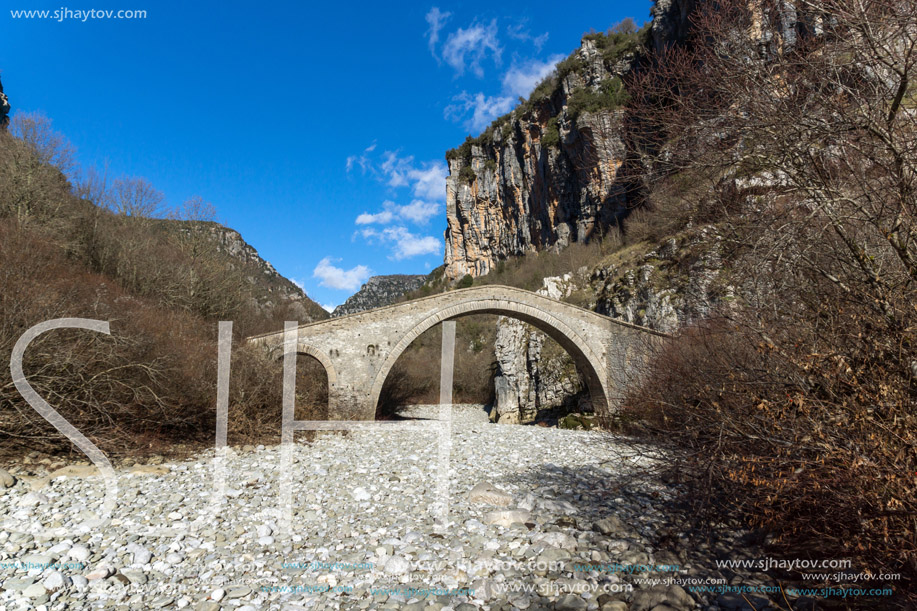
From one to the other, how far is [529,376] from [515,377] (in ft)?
2.47

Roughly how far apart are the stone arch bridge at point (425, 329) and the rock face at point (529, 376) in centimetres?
390

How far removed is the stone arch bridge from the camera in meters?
15.5

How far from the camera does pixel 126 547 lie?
13.7 ft

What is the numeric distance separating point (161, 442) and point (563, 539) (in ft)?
22.0

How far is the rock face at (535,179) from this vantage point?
3584 cm

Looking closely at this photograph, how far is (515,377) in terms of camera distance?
81.3 ft

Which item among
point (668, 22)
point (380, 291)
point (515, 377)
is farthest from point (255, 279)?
point (380, 291)

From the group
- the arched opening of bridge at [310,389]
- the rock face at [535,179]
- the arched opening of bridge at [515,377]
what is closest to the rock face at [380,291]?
the rock face at [535,179]

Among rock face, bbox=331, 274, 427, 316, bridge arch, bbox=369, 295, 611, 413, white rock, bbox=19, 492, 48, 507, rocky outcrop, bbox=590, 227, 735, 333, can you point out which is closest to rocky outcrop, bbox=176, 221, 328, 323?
bridge arch, bbox=369, 295, 611, 413

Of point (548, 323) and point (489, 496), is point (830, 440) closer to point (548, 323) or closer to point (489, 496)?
point (489, 496)

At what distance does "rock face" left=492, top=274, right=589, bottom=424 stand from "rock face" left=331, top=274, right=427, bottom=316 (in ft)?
115

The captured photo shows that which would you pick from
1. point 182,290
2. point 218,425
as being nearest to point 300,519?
point 218,425

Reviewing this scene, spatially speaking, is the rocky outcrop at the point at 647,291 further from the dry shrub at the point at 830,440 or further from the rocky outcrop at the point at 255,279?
the rocky outcrop at the point at 255,279

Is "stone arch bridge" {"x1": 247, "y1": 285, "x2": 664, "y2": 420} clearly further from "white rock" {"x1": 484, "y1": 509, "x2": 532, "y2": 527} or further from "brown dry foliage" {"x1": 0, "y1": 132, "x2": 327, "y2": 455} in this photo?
"white rock" {"x1": 484, "y1": 509, "x2": 532, "y2": 527}
